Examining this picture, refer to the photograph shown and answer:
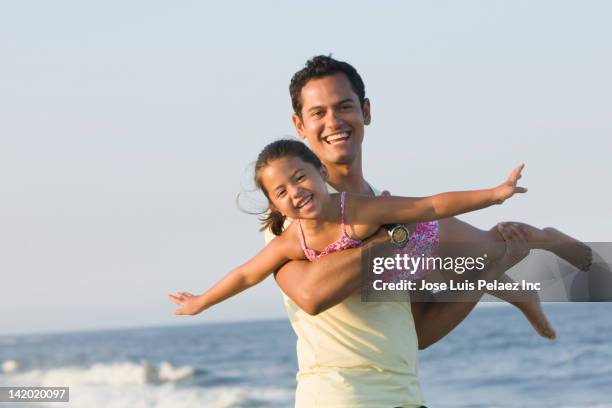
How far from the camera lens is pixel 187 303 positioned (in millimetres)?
4105

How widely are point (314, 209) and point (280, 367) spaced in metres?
18.7

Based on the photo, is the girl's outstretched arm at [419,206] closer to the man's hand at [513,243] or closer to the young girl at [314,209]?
the young girl at [314,209]

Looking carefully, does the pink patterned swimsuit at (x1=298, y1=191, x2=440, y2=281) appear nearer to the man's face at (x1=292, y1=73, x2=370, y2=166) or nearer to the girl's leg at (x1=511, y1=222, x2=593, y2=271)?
the man's face at (x1=292, y1=73, x2=370, y2=166)

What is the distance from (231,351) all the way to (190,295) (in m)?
23.7

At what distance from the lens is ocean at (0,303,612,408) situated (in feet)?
53.2

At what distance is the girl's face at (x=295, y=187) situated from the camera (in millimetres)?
3633

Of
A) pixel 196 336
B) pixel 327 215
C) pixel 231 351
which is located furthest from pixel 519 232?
pixel 196 336

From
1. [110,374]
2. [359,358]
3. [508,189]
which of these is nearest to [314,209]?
[359,358]

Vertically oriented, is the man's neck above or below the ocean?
below

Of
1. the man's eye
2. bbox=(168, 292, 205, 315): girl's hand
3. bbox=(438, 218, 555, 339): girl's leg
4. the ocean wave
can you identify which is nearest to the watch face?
bbox=(438, 218, 555, 339): girl's leg

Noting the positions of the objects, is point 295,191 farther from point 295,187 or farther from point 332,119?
point 332,119

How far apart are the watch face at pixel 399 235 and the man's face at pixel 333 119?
0.35 meters

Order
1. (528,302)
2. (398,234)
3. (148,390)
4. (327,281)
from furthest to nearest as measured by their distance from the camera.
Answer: (148,390)
(528,302)
(398,234)
(327,281)

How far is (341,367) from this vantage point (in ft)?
11.5
